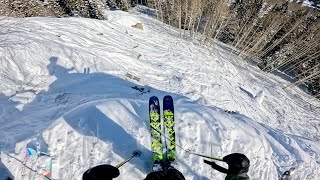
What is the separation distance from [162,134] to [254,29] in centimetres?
3166

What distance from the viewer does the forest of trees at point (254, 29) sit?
28812 millimetres

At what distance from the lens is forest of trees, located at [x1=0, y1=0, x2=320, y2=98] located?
94.5 feet

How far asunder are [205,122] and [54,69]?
7.07 metres

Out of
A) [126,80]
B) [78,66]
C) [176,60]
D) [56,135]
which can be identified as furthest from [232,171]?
[176,60]

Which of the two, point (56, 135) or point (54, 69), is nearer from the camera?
point (56, 135)

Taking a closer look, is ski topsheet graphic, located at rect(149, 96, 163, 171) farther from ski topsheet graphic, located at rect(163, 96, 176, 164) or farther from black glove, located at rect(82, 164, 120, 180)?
black glove, located at rect(82, 164, 120, 180)

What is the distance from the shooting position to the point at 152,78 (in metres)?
16.3

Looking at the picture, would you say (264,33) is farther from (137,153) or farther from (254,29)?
(137,153)

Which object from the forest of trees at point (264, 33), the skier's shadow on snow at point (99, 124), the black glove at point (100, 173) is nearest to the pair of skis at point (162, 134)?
the skier's shadow on snow at point (99, 124)

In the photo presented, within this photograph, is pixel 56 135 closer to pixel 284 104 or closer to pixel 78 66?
pixel 78 66

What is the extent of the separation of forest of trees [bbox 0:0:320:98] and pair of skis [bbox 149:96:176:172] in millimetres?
21477

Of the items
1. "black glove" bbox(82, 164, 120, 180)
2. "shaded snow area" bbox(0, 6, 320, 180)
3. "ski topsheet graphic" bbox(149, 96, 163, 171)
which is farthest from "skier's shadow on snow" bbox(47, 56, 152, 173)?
"black glove" bbox(82, 164, 120, 180)

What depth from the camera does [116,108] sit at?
815cm

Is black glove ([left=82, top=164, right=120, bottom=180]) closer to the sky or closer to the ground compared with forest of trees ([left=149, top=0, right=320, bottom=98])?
closer to the sky
